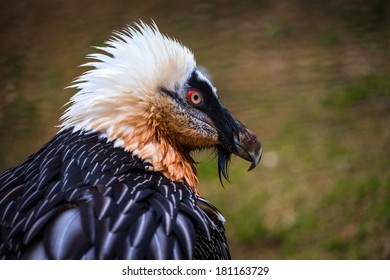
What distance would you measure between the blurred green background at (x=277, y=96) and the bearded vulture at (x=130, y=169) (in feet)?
3.91

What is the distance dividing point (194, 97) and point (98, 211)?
69 cm

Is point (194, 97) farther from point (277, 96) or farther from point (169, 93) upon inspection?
point (277, 96)

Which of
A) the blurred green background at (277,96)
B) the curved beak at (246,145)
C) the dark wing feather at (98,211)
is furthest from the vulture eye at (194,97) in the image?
the blurred green background at (277,96)

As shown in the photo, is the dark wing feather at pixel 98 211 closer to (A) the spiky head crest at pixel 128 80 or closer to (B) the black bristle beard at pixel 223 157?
(A) the spiky head crest at pixel 128 80

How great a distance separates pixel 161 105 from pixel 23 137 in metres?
1.58

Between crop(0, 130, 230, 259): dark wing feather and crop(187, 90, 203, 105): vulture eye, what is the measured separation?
331 millimetres

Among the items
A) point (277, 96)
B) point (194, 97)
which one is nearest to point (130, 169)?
point (194, 97)

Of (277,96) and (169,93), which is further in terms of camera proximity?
(277,96)

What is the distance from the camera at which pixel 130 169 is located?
2555 millimetres

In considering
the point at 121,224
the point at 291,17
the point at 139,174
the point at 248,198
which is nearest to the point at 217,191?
the point at 248,198

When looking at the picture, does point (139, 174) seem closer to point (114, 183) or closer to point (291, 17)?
point (114, 183)

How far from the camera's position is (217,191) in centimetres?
436

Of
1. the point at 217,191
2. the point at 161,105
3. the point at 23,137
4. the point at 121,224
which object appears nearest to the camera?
the point at 121,224

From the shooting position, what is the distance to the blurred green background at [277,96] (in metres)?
4.07
